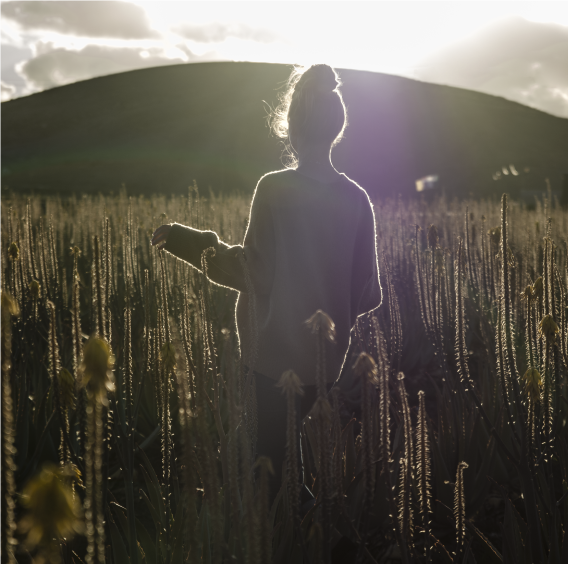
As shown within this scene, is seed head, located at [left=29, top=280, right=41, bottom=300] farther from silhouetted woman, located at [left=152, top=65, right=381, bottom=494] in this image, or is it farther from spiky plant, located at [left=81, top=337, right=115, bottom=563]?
spiky plant, located at [left=81, top=337, right=115, bottom=563]

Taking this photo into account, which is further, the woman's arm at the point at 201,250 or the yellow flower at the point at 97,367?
the woman's arm at the point at 201,250

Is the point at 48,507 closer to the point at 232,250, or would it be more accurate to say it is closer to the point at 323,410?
the point at 323,410

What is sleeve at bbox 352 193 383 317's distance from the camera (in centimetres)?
207

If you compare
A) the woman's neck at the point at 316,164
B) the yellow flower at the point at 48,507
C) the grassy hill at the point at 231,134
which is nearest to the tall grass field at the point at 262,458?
the yellow flower at the point at 48,507

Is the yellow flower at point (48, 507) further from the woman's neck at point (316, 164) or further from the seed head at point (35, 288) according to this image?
the seed head at point (35, 288)

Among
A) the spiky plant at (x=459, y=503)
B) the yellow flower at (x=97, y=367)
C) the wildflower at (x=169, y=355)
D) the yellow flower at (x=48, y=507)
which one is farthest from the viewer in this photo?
the wildflower at (x=169, y=355)

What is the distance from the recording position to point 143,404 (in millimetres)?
2818

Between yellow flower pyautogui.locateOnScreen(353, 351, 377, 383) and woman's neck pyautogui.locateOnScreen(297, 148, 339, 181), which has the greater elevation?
woman's neck pyautogui.locateOnScreen(297, 148, 339, 181)

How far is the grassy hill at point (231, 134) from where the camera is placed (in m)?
38.8

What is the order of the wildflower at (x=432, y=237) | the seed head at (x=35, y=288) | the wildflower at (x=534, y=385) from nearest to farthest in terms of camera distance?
the wildflower at (x=534, y=385) → the seed head at (x=35, y=288) → the wildflower at (x=432, y=237)

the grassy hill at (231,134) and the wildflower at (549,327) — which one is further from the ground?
the grassy hill at (231,134)

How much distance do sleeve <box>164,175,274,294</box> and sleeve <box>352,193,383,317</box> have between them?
41 cm

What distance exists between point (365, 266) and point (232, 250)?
603 millimetres

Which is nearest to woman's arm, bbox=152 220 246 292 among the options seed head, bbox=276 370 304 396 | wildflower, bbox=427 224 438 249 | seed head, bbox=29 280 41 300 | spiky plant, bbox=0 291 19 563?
seed head, bbox=29 280 41 300
